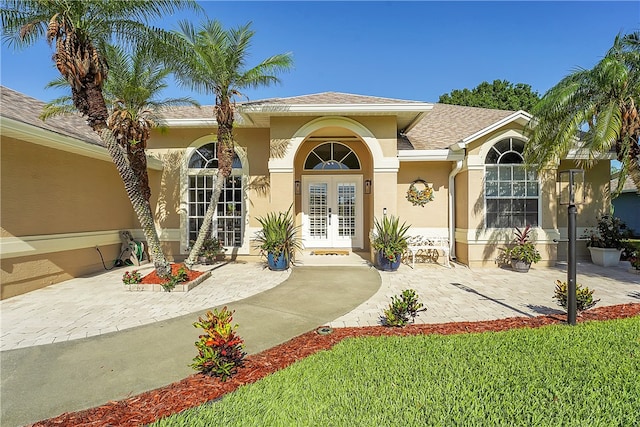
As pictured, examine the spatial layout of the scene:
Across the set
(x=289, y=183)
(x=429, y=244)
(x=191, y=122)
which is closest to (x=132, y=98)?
(x=191, y=122)

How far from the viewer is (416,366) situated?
3.31 meters

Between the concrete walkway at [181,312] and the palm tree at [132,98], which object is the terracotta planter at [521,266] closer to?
the concrete walkway at [181,312]

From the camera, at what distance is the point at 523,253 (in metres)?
9.06

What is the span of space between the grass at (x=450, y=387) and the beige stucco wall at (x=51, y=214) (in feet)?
23.5

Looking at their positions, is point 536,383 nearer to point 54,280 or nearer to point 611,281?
point 611,281

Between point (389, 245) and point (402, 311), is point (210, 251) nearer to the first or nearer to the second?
point (389, 245)

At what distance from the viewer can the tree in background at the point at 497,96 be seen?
28891 millimetres

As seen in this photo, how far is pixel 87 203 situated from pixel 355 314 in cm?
854

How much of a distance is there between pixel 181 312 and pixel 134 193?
10.5 feet

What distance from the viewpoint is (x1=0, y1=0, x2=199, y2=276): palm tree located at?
584 cm

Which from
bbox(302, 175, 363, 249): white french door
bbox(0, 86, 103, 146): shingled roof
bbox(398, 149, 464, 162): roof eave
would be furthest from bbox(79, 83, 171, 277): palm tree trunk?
bbox(398, 149, 464, 162): roof eave

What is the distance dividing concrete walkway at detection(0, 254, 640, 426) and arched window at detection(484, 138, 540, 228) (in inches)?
65.7

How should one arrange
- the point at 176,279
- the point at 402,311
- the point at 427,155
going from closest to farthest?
the point at 402,311, the point at 176,279, the point at 427,155

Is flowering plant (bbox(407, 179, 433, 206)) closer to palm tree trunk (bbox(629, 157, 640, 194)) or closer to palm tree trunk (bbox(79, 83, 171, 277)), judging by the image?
palm tree trunk (bbox(629, 157, 640, 194))
